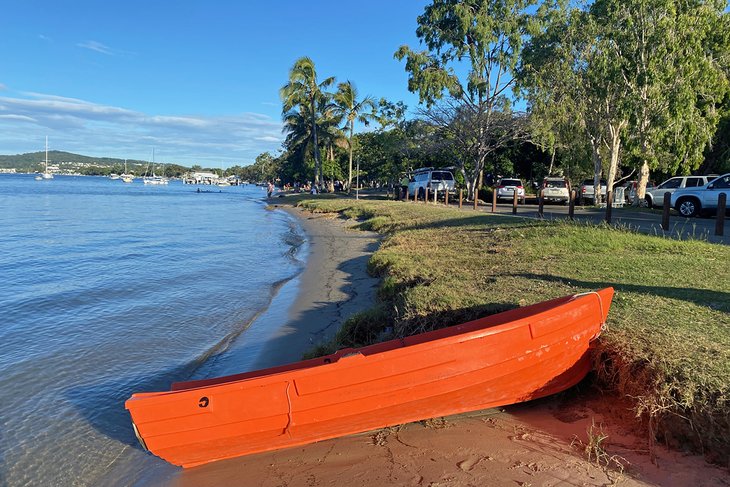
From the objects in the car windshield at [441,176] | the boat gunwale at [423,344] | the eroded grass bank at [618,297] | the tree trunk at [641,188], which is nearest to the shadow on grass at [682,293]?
the eroded grass bank at [618,297]

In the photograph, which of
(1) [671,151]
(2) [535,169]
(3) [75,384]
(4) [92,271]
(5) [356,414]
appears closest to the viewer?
(5) [356,414]

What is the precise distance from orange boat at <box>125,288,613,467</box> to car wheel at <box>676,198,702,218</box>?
1638cm

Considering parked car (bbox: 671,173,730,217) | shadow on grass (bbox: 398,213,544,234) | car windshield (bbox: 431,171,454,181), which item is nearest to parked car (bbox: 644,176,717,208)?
parked car (bbox: 671,173,730,217)

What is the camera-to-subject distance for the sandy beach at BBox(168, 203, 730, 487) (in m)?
3.58

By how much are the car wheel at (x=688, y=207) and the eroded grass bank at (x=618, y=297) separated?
367 inches

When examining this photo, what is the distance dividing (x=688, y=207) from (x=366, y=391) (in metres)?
18.4

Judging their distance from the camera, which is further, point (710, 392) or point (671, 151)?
point (671, 151)

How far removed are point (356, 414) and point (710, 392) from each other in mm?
2628

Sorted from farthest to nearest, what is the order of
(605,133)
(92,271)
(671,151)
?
(605,133) < (671,151) < (92,271)

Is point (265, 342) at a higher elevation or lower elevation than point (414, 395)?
lower

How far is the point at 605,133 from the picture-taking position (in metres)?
25.8

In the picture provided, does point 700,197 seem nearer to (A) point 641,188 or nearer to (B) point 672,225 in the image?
(B) point 672,225

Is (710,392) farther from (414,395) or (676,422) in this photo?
(414,395)

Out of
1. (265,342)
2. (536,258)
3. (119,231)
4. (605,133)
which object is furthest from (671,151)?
(119,231)
